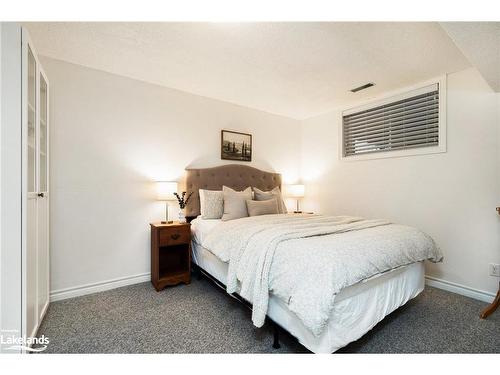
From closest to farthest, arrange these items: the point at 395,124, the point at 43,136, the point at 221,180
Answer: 1. the point at 43,136
2. the point at 395,124
3. the point at 221,180

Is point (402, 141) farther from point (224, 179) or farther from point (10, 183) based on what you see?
point (10, 183)

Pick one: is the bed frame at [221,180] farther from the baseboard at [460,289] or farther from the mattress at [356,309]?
the baseboard at [460,289]

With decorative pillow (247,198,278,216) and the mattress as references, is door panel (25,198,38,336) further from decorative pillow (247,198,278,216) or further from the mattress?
decorative pillow (247,198,278,216)

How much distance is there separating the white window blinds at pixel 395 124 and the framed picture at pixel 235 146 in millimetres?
1532

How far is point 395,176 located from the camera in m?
3.08

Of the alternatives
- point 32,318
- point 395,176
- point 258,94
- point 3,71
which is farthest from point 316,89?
point 32,318

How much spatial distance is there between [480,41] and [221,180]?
282 cm

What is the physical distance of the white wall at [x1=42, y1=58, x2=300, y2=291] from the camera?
238 cm

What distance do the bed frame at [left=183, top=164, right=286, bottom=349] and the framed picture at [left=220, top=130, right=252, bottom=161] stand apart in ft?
0.54

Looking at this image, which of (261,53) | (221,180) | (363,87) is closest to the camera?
(261,53)

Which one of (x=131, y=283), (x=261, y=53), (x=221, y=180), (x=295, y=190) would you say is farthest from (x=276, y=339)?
(x=295, y=190)

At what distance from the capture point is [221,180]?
11.1 feet

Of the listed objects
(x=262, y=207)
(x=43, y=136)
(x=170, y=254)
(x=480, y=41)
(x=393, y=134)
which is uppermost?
(x=480, y=41)
